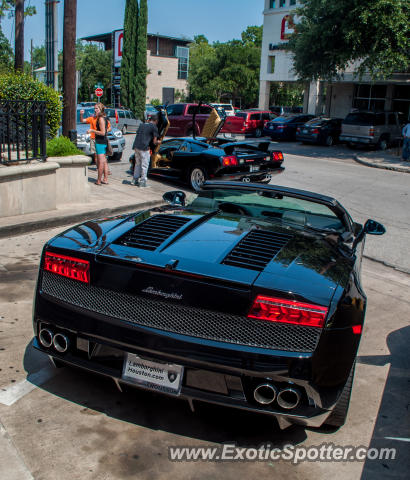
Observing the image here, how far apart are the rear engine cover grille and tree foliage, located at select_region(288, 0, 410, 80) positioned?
19.9 metres

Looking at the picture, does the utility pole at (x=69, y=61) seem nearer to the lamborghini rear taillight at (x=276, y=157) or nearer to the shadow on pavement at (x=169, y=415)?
the lamborghini rear taillight at (x=276, y=157)

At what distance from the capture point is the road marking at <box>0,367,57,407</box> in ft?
11.6

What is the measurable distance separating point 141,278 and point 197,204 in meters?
1.74

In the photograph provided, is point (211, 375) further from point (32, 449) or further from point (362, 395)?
point (362, 395)

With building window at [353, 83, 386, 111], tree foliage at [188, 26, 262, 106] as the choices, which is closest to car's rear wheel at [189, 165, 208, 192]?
building window at [353, 83, 386, 111]

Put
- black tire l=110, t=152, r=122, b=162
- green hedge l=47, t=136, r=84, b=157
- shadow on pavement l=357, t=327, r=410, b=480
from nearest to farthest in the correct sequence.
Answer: shadow on pavement l=357, t=327, r=410, b=480 < green hedge l=47, t=136, r=84, b=157 < black tire l=110, t=152, r=122, b=162

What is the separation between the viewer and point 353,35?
20.7 m

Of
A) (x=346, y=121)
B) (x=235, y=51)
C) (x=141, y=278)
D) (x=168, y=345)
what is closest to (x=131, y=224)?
(x=141, y=278)

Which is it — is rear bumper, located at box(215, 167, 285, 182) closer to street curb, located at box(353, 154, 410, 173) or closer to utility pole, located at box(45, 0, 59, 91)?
utility pole, located at box(45, 0, 59, 91)

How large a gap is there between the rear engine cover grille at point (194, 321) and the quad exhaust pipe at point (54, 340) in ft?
0.78

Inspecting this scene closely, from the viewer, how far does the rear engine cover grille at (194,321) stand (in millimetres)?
2863

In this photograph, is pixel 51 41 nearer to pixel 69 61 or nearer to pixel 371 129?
pixel 69 61

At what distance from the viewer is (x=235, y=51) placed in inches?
2340

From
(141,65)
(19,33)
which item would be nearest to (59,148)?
(19,33)
